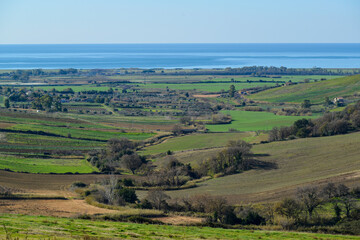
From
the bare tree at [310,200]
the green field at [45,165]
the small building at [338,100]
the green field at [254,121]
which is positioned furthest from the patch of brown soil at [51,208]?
the small building at [338,100]

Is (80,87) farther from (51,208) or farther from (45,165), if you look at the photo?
(51,208)

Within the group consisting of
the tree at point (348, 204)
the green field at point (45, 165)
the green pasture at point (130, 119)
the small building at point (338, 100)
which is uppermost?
the small building at point (338, 100)

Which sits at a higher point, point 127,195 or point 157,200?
point 157,200

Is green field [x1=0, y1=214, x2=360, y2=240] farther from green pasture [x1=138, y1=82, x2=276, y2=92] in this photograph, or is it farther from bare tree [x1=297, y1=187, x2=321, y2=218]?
green pasture [x1=138, y1=82, x2=276, y2=92]

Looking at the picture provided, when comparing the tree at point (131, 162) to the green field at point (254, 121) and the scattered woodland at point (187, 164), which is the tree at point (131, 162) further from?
Result: the green field at point (254, 121)

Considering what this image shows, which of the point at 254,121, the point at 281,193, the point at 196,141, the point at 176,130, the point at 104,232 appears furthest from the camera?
the point at 254,121

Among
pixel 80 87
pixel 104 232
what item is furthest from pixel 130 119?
pixel 104 232
